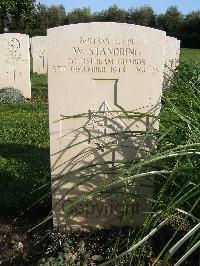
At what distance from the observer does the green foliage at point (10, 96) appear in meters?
8.98

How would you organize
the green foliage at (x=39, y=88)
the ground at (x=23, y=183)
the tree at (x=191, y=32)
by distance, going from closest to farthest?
the ground at (x=23, y=183), the green foliage at (x=39, y=88), the tree at (x=191, y=32)

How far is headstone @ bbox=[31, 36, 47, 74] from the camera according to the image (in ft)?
45.0

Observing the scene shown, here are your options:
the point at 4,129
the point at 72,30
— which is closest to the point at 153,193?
the point at 72,30

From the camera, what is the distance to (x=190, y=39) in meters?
42.1

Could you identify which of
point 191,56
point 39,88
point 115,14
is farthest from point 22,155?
point 115,14

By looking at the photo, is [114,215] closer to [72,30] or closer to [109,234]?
[109,234]

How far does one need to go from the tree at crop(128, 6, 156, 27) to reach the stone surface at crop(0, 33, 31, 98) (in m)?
36.3

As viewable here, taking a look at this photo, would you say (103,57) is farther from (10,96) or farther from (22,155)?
(10,96)

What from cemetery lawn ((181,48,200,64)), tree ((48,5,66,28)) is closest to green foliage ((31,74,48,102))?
cemetery lawn ((181,48,200,64))

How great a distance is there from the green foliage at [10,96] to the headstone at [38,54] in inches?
183

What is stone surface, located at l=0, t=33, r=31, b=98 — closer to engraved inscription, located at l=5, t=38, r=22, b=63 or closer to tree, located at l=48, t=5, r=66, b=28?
engraved inscription, located at l=5, t=38, r=22, b=63

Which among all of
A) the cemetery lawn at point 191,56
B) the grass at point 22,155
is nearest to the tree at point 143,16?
the cemetery lawn at point 191,56

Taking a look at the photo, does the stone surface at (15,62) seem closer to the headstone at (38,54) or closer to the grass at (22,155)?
the grass at (22,155)

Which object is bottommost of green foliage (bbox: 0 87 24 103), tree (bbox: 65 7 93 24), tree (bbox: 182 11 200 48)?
green foliage (bbox: 0 87 24 103)
